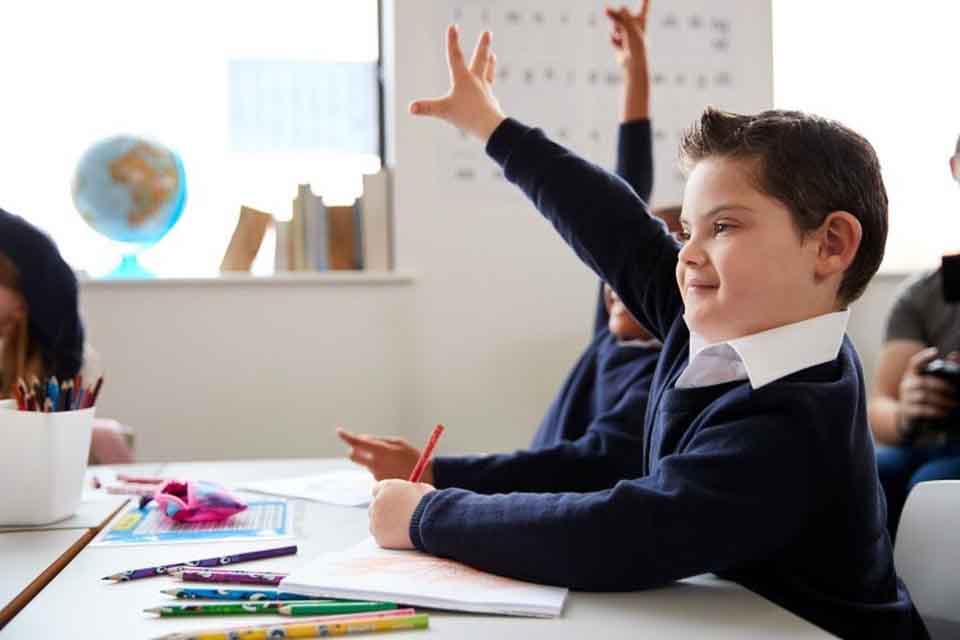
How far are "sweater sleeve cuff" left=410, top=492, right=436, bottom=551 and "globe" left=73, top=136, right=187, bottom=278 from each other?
2.08 meters

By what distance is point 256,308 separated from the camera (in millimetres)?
2852

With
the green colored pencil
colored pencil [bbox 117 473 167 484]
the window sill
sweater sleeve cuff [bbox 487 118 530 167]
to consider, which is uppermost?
sweater sleeve cuff [bbox 487 118 530 167]

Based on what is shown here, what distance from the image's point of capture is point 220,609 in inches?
28.6

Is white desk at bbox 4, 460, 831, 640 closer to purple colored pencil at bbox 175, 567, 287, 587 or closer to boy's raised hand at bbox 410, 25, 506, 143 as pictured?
purple colored pencil at bbox 175, 567, 287, 587

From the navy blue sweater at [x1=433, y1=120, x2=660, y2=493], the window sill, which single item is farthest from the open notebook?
the window sill

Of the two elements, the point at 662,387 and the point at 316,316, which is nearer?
the point at 662,387

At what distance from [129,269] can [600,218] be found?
203 cm

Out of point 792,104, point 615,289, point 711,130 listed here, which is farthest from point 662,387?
point 792,104

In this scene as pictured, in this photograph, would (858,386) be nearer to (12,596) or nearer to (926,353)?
(12,596)

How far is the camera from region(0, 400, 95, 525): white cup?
109 centimetres

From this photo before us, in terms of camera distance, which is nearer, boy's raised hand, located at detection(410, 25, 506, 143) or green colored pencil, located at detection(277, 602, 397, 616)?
green colored pencil, located at detection(277, 602, 397, 616)

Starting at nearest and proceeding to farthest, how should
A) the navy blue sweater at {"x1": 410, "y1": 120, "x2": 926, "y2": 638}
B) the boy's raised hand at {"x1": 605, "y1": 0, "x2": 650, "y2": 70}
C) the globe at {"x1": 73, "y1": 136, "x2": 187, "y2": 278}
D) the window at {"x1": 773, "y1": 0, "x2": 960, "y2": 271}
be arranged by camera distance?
1. the navy blue sweater at {"x1": 410, "y1": 120, "x2": 926, "y2": 638}
2. the boy's raised hand at {"x1": 605, "y1": 0, "x2": 650, "y2": 70}
3. the globe at {"x1": 73, "y1": 136, "x2": 187, "y2": 278}
4. the window at {"x1": 773, "y1": 0, "x2": 960, "y2": 271}

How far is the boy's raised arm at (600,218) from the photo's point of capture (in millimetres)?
1118

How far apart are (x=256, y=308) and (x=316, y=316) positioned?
0.17 meters
